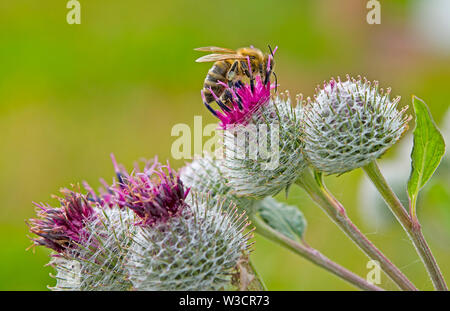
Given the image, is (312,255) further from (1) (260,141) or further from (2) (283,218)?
(1) (260,141)

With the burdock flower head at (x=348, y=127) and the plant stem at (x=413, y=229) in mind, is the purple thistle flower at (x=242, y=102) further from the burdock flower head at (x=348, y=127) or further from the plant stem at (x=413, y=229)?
the plant stem at (x=413, y=229)

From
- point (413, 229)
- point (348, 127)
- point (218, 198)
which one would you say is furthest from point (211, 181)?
point (413, 229)

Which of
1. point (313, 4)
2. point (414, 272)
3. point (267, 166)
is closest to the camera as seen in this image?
point (267, 166)

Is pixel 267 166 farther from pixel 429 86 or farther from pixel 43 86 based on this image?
pixel 43 86

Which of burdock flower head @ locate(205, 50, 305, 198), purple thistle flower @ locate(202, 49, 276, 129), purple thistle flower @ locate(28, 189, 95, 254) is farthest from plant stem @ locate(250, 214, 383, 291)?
purple thistle flower @ locate(28, 189, 95, 254)
